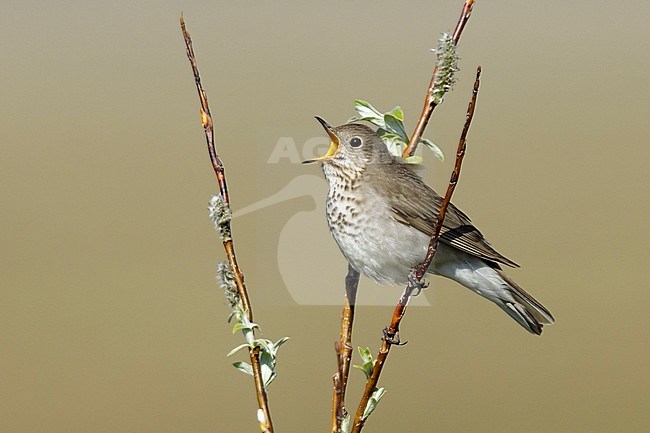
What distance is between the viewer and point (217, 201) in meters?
0.69

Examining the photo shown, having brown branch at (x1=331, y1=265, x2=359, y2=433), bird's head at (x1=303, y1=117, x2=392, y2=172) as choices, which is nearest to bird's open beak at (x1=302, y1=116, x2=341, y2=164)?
bird's head at (x1=303, y1=117, x2=392, y2=172)

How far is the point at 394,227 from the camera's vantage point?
106cm

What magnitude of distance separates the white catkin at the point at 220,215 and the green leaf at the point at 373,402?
0.72 feet

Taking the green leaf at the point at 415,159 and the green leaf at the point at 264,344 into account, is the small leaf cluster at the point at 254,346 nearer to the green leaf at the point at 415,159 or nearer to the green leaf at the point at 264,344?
the green leaf at the point at 264,344

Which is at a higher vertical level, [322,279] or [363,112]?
[363,112]

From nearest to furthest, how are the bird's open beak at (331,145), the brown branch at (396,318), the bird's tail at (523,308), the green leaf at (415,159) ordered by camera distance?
1. the brown branch at (396,318)
2. the green leaf at (415,159)
3. the bird's open beak at (331,145)
4. the bird's tail at (523,308)

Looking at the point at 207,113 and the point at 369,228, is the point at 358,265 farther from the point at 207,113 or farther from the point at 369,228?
the point at 207,113

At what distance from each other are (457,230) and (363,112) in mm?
323

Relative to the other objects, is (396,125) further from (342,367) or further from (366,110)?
(342,367)

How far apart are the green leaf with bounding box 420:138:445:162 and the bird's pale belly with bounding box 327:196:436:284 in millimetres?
190

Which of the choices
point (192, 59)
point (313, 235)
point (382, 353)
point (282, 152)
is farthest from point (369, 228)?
point (192, 59)

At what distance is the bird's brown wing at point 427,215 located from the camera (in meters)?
1.03

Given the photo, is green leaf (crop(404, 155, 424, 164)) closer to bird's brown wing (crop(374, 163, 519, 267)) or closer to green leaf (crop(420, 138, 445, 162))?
green leaf (crop(420, 138, 445, 162))

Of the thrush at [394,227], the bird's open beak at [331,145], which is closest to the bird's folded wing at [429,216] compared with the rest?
the thrush at [394,227]
